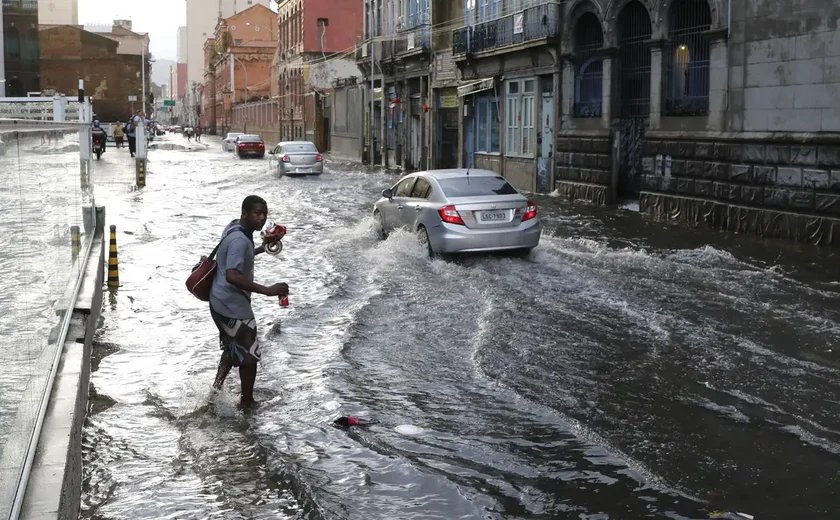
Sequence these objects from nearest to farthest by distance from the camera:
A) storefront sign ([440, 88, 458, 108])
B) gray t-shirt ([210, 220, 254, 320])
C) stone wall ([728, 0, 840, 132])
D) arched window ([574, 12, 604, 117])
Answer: gray t-shirt ([210, 220, 254, 320]), stone wall ([728, 0, 840, 132]), arched window ([574, 12, 604, 117]), storefront sign ([440, 88, 458, 108])

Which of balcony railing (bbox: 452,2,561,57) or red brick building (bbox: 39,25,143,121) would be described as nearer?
balcony railing (bbox: 452,2,561,57)

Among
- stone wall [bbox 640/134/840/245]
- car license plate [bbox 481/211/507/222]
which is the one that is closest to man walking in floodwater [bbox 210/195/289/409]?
car license plate [bbox 481/211/507/222]

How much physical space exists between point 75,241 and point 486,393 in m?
5.18

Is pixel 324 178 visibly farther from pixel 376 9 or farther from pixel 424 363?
pixel 424 363

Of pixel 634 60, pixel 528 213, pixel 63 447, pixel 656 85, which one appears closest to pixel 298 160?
pixel 634 60

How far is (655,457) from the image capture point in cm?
716

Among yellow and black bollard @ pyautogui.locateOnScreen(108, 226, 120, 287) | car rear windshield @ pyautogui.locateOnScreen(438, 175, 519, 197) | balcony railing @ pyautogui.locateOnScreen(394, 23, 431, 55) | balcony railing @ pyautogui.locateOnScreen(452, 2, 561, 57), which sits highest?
balcony railing @ pyautogui.locateOnScreen(394, 23, 431, 55)

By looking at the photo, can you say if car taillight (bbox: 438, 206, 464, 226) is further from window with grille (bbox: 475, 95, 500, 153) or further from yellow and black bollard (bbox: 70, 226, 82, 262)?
window with grille (bbox: 475, 95, 500, 153)

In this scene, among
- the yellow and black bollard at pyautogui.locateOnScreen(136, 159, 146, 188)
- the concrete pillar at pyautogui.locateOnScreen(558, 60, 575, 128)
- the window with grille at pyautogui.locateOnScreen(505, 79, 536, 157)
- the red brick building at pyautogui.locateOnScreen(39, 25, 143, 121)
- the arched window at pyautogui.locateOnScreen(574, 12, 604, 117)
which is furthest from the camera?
the red brick building at pyautogui.locateOnScreen(39, 25, 143, 121)

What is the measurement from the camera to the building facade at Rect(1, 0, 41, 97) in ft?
213

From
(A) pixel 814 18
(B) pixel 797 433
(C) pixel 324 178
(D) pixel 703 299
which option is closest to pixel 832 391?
(B) pixel 797 433

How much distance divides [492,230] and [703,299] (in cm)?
386

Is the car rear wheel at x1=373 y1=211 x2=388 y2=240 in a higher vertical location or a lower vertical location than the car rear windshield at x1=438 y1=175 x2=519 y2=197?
lower

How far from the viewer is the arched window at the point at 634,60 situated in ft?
91.9
